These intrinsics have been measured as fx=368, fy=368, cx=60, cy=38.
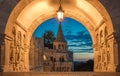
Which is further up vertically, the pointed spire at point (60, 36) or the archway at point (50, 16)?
the pointed spire at point (60, 36)

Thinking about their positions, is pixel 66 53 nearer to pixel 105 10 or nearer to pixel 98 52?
pixel 98 52

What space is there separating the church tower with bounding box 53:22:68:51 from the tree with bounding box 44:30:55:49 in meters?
1.43

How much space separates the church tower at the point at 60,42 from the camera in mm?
94375

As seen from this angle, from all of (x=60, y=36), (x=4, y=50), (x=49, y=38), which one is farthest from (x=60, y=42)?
(x=4, y=50)

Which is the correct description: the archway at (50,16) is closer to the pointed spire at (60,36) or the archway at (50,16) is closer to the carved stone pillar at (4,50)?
the carved stone pillar at (4,50)

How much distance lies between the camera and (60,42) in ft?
316

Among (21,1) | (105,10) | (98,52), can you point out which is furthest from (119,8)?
(98,52)

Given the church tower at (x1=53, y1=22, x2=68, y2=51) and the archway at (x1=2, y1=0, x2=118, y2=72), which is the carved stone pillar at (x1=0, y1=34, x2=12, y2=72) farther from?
the church tower at (x1=53, y1=22, x2=68, y2=51)

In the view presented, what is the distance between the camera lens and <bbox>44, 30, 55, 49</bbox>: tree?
85375 mm

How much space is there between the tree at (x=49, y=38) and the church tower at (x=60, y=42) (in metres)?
1.43

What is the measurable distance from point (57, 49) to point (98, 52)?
234 ft

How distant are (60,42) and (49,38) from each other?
27.3 ft

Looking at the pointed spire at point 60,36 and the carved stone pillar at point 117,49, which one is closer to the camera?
the carved stone pillar at point 117,49

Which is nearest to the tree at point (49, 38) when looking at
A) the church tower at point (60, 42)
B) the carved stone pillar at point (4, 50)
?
the church tower at point (60, 42)
